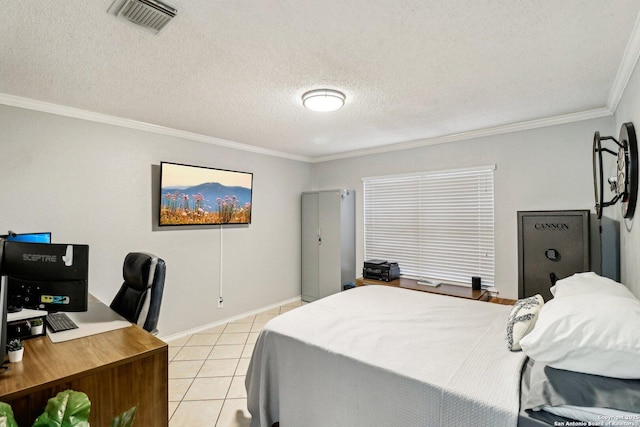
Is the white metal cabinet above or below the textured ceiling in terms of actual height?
below

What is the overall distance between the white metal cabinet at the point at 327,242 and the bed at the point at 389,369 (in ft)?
7.17

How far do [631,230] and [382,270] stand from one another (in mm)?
2407

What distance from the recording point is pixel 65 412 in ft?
3.20

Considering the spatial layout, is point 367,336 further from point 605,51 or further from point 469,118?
point 469,118

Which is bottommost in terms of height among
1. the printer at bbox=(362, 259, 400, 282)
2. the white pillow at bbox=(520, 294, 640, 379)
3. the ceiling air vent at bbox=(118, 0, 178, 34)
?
the printer at bbox=(362, 259, 400, 282)

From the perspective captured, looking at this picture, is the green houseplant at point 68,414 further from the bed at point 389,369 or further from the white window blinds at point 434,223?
the white window blinds at point 434,223

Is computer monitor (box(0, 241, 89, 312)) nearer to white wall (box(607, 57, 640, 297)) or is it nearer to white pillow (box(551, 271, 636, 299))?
white pillow (box(551, 271, 636, 299))

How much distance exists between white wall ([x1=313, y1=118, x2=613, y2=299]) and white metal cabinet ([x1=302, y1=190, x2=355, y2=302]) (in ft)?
3.51

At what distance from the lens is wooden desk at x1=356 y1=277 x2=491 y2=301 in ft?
10.6

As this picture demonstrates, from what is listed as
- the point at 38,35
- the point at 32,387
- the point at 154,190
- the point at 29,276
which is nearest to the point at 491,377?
Answer: the point at 32,387

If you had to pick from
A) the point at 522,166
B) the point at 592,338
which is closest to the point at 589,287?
the point at 592,338

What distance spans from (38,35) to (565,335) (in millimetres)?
2923

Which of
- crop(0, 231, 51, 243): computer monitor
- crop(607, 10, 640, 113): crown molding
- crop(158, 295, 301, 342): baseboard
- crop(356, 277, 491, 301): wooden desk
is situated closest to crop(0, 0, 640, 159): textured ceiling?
crop(607, 10, 640, 113): crown molding

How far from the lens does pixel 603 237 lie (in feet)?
9.34
